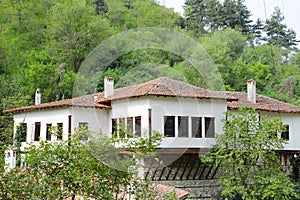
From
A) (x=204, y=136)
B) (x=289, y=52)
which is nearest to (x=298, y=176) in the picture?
(x=204, y=136)

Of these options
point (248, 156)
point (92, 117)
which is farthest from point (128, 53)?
point (248, 156)

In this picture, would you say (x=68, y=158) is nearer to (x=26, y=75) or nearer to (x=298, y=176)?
(x=298, y=176)

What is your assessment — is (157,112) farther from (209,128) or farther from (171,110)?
(209,128)

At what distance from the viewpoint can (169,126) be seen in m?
17.9

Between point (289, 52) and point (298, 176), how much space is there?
29225 millimetres

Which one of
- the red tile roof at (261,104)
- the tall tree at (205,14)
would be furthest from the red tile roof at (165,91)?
the tall tree at (205,14)

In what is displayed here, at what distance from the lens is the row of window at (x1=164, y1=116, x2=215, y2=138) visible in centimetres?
1791

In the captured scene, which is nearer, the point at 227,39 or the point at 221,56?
the point at 221,56

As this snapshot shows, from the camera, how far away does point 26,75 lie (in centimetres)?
3253

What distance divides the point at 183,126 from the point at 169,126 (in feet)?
2.11

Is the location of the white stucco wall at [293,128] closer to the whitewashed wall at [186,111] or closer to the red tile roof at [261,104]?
the red tile roof at [261,104]

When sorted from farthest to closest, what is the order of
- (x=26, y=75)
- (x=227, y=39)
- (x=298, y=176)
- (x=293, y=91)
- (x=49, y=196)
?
(x=227, y=39)
(x=293, y=91)
(x=26, y=75)
(x=298, y=176)
(x=49, y=196)

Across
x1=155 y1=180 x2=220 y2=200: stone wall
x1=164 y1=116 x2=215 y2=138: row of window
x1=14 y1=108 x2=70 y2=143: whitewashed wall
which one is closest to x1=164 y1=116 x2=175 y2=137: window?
x1=164 y1=116 x2=215 y2=138: row of window

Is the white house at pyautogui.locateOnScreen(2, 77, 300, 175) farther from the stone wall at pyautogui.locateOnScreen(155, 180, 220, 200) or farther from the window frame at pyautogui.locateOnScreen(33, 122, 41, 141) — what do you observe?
the stone wall at pyautogui.locateOnScreen(155, 180, 220, 200)
